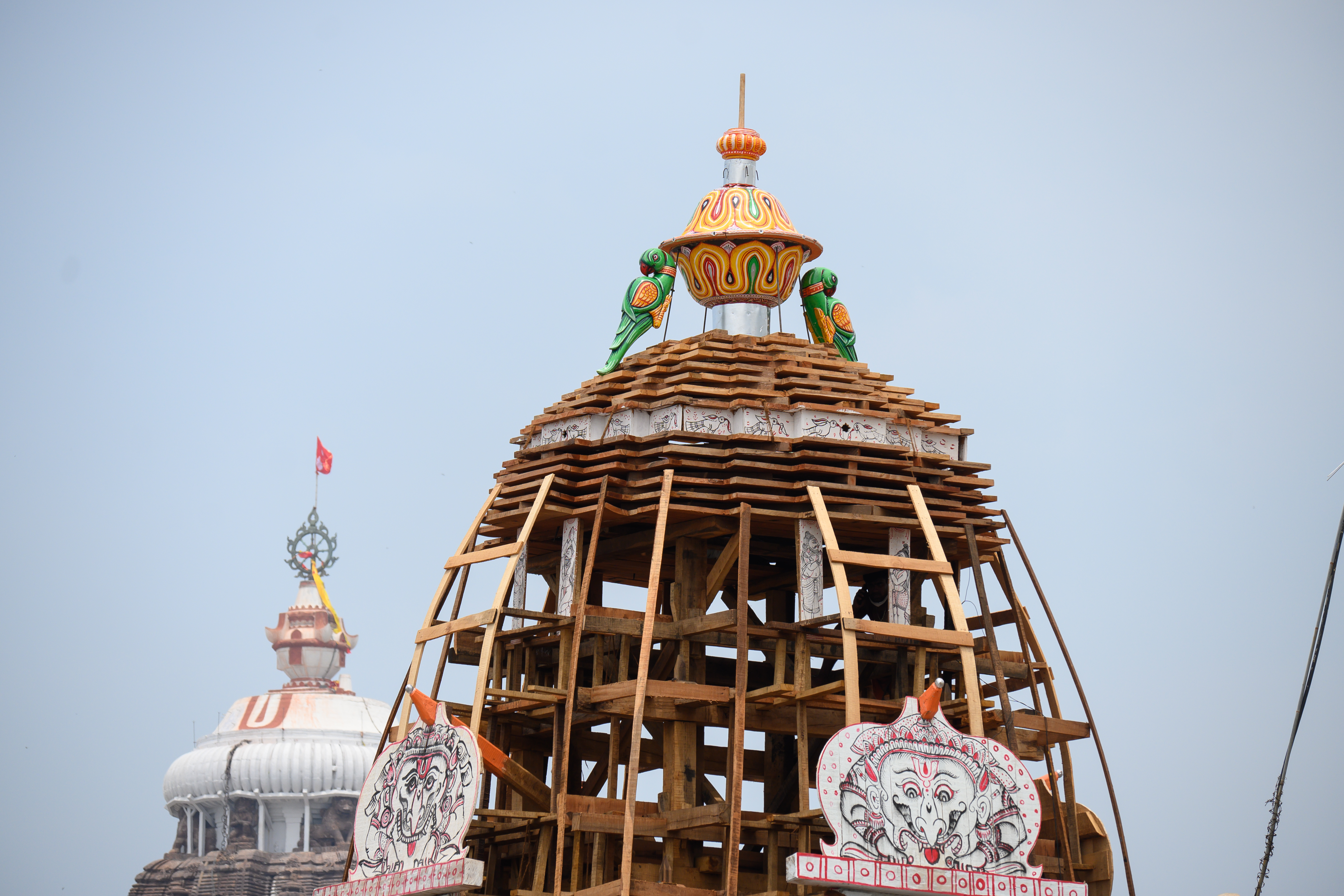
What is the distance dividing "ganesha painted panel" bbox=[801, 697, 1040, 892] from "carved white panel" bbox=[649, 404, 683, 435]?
6301 millimetres

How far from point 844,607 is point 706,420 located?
433 centimetres

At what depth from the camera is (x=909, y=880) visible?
2973 centimetres

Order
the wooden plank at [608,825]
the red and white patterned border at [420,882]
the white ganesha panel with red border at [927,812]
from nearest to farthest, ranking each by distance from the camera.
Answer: the white ganesha panel with red border at [927,812] → the red and white patterned border at [420,882] → the wooden plank at [608,825]

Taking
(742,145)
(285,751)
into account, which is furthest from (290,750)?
(742,145)

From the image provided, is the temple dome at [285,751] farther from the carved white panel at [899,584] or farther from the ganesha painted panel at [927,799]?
the ganesha painted panel at [927,799]

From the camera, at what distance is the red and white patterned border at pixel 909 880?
95.8 feet

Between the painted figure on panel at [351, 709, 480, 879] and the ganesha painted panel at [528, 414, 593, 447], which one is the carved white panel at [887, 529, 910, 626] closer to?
the ganesha painted panel at [528, 414, 593, 447]

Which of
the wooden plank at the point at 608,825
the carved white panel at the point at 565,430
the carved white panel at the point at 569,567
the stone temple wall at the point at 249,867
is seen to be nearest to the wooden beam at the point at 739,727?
the wooden plank at the point at 608,825

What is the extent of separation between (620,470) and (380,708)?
7802cm

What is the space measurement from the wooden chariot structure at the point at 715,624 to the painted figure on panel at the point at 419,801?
0.66 metres

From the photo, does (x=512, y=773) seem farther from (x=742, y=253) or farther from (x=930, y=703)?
(x=742, y=253)

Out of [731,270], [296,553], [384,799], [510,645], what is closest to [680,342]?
[731,270]

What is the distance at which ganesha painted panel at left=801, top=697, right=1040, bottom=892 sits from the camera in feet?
98.3

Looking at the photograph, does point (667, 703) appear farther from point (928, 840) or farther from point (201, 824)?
point (201, 824)
